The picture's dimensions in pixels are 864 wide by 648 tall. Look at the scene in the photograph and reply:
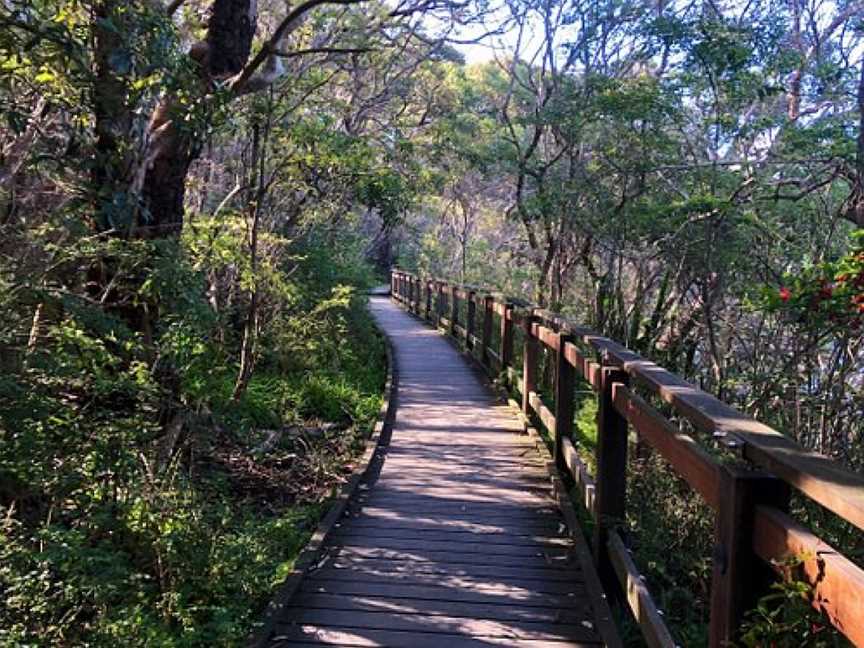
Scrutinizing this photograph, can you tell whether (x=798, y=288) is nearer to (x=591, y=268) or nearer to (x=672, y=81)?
(x=672, y=81)

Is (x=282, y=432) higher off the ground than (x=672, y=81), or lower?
lower

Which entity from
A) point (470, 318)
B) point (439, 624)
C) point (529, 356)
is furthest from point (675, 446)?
point (470, 318)

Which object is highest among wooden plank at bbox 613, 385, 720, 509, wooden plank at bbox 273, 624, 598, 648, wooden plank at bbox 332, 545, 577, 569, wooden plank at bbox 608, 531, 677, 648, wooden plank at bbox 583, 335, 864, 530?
wooden plank at bbox 583, 335, 864, 530

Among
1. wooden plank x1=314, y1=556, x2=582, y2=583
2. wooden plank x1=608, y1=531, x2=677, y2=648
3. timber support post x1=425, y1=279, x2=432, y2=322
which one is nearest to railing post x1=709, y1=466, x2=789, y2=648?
wooden plank x1=608, y1=531, x2=677, y2=648

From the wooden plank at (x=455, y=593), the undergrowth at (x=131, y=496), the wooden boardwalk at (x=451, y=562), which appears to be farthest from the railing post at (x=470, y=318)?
the wooden plank at (x=455, y=593)

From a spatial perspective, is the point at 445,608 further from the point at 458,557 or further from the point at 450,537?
the point at 450,537

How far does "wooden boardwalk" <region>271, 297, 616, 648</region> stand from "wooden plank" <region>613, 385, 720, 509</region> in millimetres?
894

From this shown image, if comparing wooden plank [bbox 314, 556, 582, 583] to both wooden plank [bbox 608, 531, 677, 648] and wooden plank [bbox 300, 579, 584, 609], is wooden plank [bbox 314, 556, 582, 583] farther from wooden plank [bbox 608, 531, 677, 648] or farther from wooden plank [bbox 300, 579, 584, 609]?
wooden plank [bbox 608, 531, 677, 648]

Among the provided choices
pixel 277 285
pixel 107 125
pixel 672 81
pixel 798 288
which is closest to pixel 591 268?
pixel 672 81

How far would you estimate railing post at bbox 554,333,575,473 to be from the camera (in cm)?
520

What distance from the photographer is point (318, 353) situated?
10.9 meters

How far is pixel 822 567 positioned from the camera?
68.1 inches

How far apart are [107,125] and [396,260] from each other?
100 ft

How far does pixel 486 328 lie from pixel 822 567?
Result: 8.26 metres
